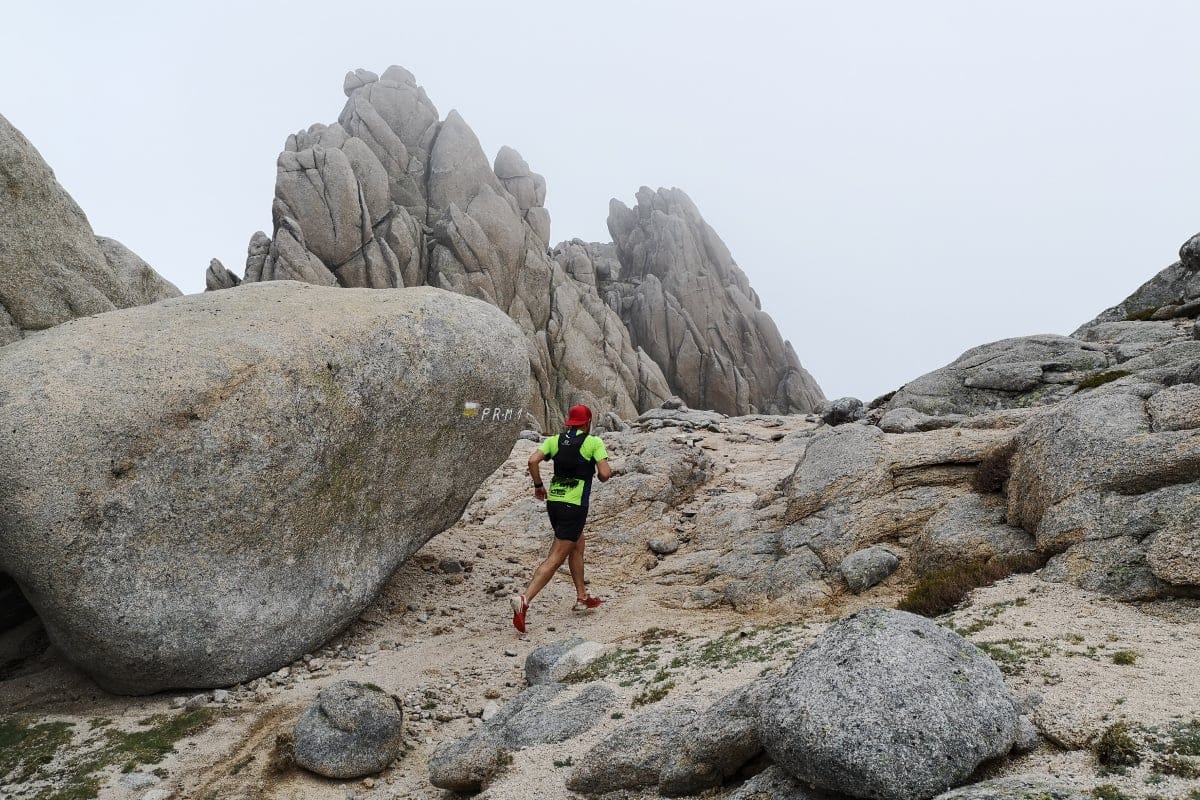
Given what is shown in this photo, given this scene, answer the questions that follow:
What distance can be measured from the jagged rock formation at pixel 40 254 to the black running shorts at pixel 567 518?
389 inches

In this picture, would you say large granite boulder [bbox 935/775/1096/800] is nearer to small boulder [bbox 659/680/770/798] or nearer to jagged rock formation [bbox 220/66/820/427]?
small boulder [bbox 659/680/770/798]

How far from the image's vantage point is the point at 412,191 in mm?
69500

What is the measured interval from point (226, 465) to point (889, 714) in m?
9.87

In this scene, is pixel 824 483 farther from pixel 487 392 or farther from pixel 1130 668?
pixel 1130 668

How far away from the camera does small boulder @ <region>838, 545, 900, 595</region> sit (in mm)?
11891

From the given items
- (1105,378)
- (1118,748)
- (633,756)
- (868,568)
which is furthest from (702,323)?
(1118,748)

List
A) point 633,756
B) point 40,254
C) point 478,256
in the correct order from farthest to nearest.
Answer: point 478,256
point 40,254
point 633,756

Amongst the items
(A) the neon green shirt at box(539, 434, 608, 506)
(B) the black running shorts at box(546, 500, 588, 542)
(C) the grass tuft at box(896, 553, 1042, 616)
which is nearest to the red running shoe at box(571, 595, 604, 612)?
(B) the black running shorts at box(546, 500, 588, 542)

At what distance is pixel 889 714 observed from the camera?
5.17m

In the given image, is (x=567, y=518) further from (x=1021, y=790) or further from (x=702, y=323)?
(x=702, y=323)

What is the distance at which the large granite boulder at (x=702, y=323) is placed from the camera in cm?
8406

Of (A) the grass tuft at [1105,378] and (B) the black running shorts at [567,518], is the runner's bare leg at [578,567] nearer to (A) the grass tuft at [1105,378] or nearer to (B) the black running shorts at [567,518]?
(B) the black running shorts at [567,518]

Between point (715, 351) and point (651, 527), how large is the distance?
69.7 metres

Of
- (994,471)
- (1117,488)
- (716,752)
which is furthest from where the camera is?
(994,471)
